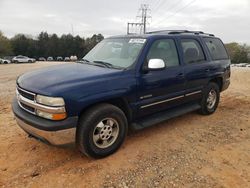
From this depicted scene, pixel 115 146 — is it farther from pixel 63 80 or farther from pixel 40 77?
pixel 40 77

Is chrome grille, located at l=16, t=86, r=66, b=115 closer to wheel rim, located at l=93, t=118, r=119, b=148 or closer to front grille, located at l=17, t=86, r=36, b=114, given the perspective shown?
front grille, located at l=17, t=86, r=36, b=114

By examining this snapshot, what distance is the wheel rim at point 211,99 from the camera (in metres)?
5.81

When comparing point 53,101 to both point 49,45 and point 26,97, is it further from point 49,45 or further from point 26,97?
point 49,45

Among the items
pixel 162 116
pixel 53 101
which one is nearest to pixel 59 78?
pixel 53 101

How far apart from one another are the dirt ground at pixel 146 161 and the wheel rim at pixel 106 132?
245 millimetres

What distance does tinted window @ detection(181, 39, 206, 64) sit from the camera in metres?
4.95

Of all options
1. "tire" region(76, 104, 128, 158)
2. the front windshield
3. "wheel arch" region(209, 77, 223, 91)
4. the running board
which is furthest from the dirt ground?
the front windshield

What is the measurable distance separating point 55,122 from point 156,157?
64.8 inches

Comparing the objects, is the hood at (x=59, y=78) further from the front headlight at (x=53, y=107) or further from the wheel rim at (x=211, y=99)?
the wheel rim at (x=211, y=99)

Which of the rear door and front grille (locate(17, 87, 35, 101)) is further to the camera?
the rear door

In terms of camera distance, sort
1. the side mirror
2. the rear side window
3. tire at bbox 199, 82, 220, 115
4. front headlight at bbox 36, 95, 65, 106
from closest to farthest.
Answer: front headlight at bbox 36, 95, 65, 106 < the side mirror < tire at bbox 199, 82, 220, 115 < the rear side window

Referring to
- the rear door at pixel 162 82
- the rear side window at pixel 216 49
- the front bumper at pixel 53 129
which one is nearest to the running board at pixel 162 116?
the rear door at pixel 162 82

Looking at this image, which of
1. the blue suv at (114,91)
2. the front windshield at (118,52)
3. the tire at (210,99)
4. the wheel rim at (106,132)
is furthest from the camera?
the tire at (210,99)

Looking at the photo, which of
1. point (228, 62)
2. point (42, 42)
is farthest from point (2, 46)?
point (228, 62)
